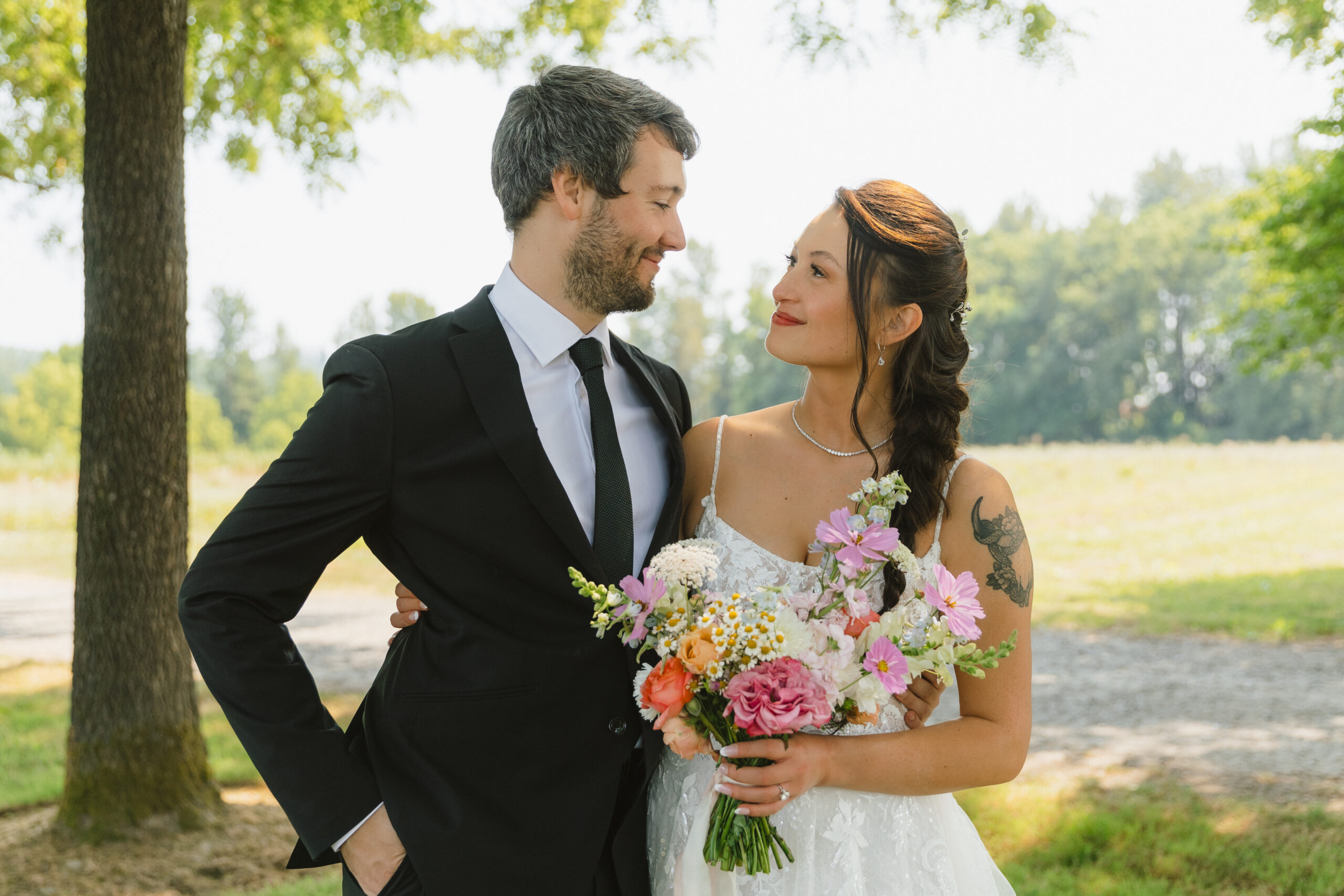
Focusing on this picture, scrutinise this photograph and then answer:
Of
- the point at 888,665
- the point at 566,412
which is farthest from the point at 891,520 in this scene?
the point at 566,412

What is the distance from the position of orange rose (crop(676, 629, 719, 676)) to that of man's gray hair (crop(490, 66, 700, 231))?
1.14 meters

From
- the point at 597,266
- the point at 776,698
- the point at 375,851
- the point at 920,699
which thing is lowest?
the point at 375,851

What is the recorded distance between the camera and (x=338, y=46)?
8.02 metres

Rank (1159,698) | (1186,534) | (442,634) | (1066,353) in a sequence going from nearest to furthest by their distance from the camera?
1. (442,634)
2. (1159,698)
3. (1186,534)
4. (1066,353)

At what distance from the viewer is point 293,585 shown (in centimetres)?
222

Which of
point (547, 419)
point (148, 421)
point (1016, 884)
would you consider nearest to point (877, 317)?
point (547, 419)

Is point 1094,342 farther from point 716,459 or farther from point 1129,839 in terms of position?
point 716,459

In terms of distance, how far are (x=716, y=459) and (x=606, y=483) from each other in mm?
733

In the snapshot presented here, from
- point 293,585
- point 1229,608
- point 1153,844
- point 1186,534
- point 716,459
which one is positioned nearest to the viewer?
point 293,585

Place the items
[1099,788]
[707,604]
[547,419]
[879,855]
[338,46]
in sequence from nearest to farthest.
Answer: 1. [707,604]
2. [547,419]
3. [879,855]
4. [1099,788]
5. [338,46]

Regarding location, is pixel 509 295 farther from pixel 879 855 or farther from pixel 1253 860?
pixel 1253 860

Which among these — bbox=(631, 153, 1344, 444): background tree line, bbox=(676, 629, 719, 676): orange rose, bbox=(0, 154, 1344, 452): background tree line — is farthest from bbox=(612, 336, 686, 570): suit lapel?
bbox=(631, 153, 1344, 444): background tree line

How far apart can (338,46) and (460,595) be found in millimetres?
7047

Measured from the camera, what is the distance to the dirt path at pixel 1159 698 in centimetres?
711
